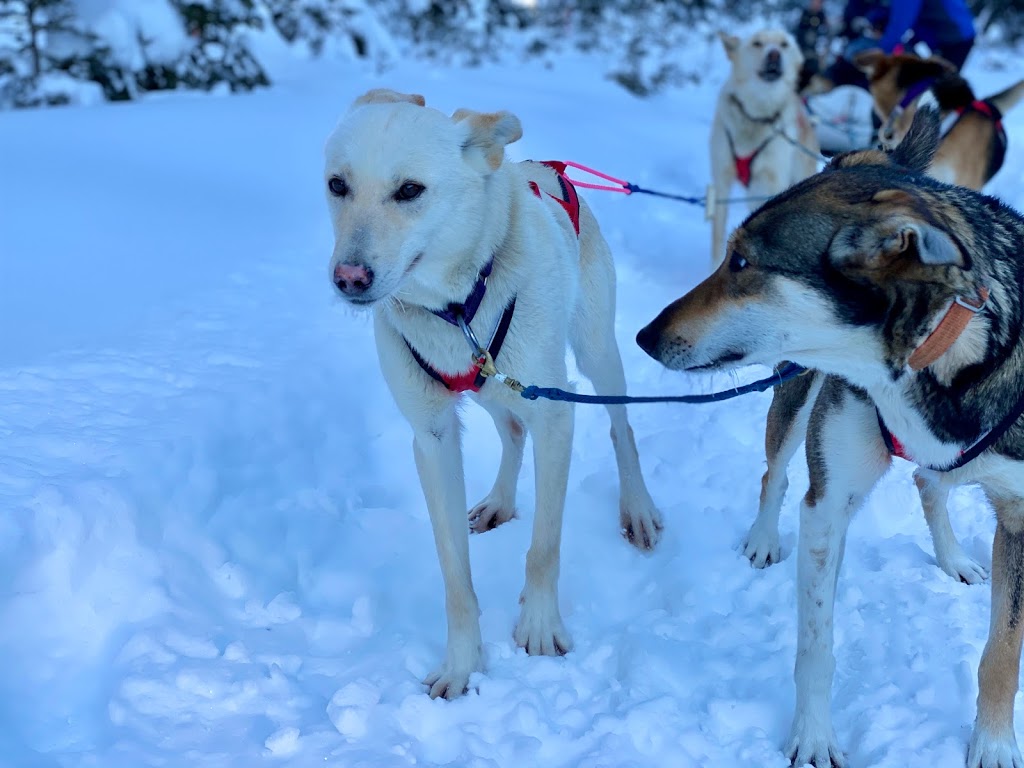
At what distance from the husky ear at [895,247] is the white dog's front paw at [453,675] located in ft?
4.54

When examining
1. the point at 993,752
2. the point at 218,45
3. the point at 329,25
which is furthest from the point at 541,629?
the point at 329,25

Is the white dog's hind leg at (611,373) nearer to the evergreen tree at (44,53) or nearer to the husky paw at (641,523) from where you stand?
the husky paw at (641,523)

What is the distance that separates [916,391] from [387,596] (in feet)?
5.25

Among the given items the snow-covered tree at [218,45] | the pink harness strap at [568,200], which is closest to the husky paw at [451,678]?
the pink harness strap at [568,200]

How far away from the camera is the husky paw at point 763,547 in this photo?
2771mm

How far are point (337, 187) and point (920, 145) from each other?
1.42 metres

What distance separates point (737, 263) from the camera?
187 cm

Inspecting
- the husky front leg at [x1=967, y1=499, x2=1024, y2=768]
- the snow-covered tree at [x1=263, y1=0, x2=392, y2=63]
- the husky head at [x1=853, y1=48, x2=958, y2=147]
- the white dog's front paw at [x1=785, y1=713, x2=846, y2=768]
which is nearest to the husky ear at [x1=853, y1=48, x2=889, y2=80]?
the husky head at [x1=853, y1=48, x2=958, y2=147]

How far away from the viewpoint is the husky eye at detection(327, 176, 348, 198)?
210cm

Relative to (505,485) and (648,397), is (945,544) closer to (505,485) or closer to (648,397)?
(648,397)

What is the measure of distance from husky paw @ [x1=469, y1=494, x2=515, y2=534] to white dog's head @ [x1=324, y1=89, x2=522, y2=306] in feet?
3.60

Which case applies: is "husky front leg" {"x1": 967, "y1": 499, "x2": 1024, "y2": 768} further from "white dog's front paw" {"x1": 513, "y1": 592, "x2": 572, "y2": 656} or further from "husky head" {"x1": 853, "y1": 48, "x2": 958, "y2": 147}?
"husky head" {"x1": 853, "y1": 48, "x2": 958, "y2": 147}

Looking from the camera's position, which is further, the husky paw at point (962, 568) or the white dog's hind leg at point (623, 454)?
the white dog's hind leg at point (623, 454)

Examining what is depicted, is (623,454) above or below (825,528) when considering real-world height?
below
